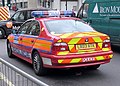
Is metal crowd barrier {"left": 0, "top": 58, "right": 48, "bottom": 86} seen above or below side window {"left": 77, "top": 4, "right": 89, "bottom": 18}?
below

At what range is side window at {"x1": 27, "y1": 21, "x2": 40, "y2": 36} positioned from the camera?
787 centimetres

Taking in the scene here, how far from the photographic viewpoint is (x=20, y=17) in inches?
675

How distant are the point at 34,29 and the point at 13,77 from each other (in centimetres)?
376

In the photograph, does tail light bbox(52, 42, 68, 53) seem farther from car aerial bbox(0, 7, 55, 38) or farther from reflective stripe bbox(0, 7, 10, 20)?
reflective stripe bbox(0, 7, 10, 20)

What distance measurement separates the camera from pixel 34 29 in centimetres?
810

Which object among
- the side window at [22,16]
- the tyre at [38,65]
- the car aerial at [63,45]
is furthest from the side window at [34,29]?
the side window at [22,16]

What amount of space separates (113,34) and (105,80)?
476 cm

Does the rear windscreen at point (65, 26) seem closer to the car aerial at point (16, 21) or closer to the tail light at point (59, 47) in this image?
the tail light at point (59, 47)

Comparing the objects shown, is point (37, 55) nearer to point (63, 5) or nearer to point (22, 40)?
point (22, 40)

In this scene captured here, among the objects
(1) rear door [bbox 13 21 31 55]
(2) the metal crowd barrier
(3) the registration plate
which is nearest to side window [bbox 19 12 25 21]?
(1) rear door [bbox 13 21 31 55]

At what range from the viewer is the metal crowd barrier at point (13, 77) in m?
3.59

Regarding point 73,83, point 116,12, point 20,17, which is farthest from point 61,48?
point 20,17

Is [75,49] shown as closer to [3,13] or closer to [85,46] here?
[85,46]

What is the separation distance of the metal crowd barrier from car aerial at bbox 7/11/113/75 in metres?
2.01
